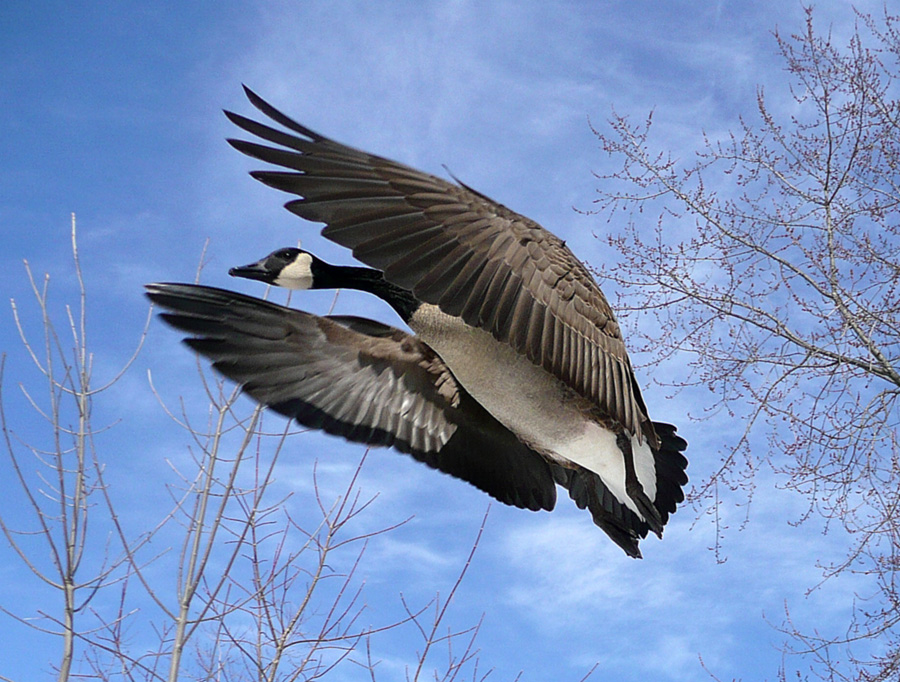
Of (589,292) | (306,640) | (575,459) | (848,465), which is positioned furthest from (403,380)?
(848,465)

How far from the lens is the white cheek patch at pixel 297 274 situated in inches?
131

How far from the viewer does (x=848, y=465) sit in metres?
7.42

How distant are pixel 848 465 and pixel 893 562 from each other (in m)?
0.89

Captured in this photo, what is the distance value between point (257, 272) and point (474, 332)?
1.06m

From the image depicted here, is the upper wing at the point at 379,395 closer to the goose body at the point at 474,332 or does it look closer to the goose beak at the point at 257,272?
the goose body at the point at 474,332

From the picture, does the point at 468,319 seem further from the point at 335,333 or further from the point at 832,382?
the point at 832,382

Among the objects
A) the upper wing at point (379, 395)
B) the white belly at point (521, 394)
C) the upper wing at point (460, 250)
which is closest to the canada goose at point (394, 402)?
the upper wing at point (379, 395)

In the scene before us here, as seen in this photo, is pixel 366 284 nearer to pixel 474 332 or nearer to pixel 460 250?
pixel 474 332

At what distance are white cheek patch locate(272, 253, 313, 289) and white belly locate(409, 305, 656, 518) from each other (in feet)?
1.95

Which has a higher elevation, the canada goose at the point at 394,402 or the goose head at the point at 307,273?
the goose head at the point at 307,273

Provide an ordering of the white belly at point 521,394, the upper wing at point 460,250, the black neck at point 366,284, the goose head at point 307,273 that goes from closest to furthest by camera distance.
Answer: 1. the upper wing at point 460,250
2. the white belly at point 521,394
3. the black neck at point 366,284
4. the goose head at point 307,273

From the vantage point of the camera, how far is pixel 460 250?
2379mm

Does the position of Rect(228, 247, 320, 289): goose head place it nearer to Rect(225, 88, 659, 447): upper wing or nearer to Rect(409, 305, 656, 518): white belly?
Rect(409, 305, 656, 518): white belly

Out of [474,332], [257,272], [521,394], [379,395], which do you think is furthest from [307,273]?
[521,394]
